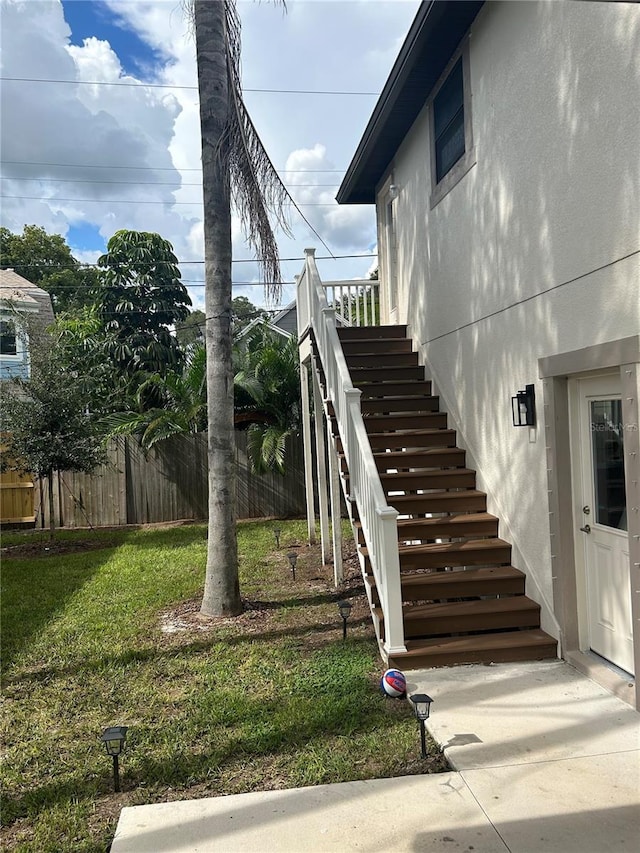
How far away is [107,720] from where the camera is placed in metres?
4.04

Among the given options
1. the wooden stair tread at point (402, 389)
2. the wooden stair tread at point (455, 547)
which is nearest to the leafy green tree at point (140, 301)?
the wooden stair tread at point (402, 389)

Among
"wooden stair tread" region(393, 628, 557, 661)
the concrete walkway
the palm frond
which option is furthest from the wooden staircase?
the palm frond

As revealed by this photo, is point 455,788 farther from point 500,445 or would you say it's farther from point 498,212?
point 498,212

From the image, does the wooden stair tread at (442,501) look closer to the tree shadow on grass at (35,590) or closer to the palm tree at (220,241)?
the palm tree at (220,241)

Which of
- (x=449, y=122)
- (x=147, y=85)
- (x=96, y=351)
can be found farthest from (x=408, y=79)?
(x=96, y=351)

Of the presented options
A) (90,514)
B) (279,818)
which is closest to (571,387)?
(279,818)

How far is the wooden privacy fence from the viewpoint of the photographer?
12742 mm

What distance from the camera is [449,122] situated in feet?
22.1

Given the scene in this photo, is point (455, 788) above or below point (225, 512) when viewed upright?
below

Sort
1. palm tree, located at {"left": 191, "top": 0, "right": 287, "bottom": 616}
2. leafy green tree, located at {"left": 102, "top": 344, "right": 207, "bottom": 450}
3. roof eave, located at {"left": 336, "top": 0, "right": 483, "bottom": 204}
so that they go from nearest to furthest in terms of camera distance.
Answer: roof eave, located at {"left": 336, "top": 0, "right": 483, "bottom": 204} → palm tree, located at {"left": 191, "top": 0, "right": 287, "bottom": 616} → leafy green tree, located at {"left": 102, "top": 344, "right": 207, "bottom": 450}

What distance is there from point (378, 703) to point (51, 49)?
23.4 feet

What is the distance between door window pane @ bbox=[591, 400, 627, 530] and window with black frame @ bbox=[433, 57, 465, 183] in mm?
3577

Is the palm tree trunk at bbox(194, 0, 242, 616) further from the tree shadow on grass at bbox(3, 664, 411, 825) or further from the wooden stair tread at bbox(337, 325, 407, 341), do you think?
the wooden stair tread at bbox(337, 325, 407, 341)

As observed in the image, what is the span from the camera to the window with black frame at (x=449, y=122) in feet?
21.2
